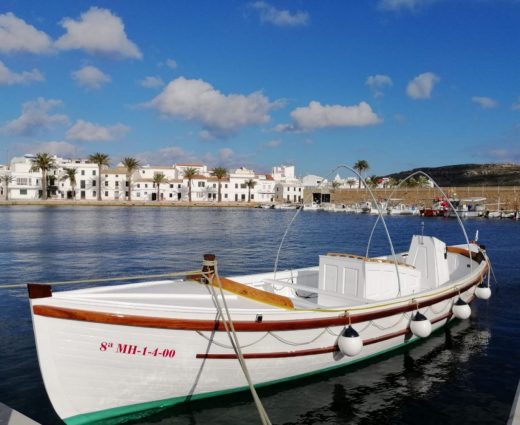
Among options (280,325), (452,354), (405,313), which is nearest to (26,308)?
(280,325)

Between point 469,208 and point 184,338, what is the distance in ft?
364

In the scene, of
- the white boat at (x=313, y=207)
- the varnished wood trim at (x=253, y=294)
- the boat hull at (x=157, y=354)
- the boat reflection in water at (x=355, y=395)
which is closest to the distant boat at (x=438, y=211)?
the white boat at (x=313, y=207)

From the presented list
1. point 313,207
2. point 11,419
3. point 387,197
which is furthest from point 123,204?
point 11,419

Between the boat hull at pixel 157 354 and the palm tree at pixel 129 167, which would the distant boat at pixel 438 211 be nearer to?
the palm tree at pixel 129 167

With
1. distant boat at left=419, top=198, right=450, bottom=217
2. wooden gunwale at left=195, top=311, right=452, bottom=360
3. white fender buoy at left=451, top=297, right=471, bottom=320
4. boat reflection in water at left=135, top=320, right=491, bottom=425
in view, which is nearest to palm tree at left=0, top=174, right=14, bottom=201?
distant boat at left=419, top=198, right=450, bottom=217

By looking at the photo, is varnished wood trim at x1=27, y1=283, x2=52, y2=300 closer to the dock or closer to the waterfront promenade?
the dock

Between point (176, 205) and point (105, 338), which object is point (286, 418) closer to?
point (105, 338)

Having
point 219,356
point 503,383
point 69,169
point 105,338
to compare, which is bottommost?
point 503,383

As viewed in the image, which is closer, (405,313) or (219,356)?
(219,356)

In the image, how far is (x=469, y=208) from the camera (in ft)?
348

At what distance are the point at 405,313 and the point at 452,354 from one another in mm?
2683

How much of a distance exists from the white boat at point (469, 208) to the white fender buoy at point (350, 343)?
89.4 m

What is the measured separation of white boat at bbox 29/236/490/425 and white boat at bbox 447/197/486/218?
291 feet

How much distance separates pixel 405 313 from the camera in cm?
1191
